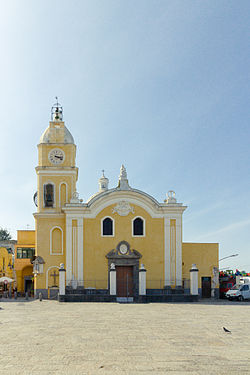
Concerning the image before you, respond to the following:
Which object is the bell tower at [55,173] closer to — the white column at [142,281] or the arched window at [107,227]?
the arched window at [107,227]

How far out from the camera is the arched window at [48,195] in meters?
33.1

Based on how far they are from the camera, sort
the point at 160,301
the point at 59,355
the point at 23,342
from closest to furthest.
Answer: the point at 59,355, the point at 23,342, the point at 160,301

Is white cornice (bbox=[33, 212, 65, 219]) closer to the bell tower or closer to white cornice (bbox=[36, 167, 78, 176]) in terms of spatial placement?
the bell tower

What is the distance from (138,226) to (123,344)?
19668 millimetres

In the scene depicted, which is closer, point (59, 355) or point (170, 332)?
point (59, 355)

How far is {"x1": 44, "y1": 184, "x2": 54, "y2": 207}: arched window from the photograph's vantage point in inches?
1303

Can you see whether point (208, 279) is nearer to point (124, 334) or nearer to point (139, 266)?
point (139, 266)

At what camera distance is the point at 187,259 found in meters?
33.3

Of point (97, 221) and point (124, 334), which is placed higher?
point (97, 221)

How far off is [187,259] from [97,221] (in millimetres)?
7748

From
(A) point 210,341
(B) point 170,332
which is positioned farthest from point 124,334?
(A) point 210,341

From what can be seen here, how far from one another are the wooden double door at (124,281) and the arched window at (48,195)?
7274mm

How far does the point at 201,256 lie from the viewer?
33.5 metres

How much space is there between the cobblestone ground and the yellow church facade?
37.4 feet
